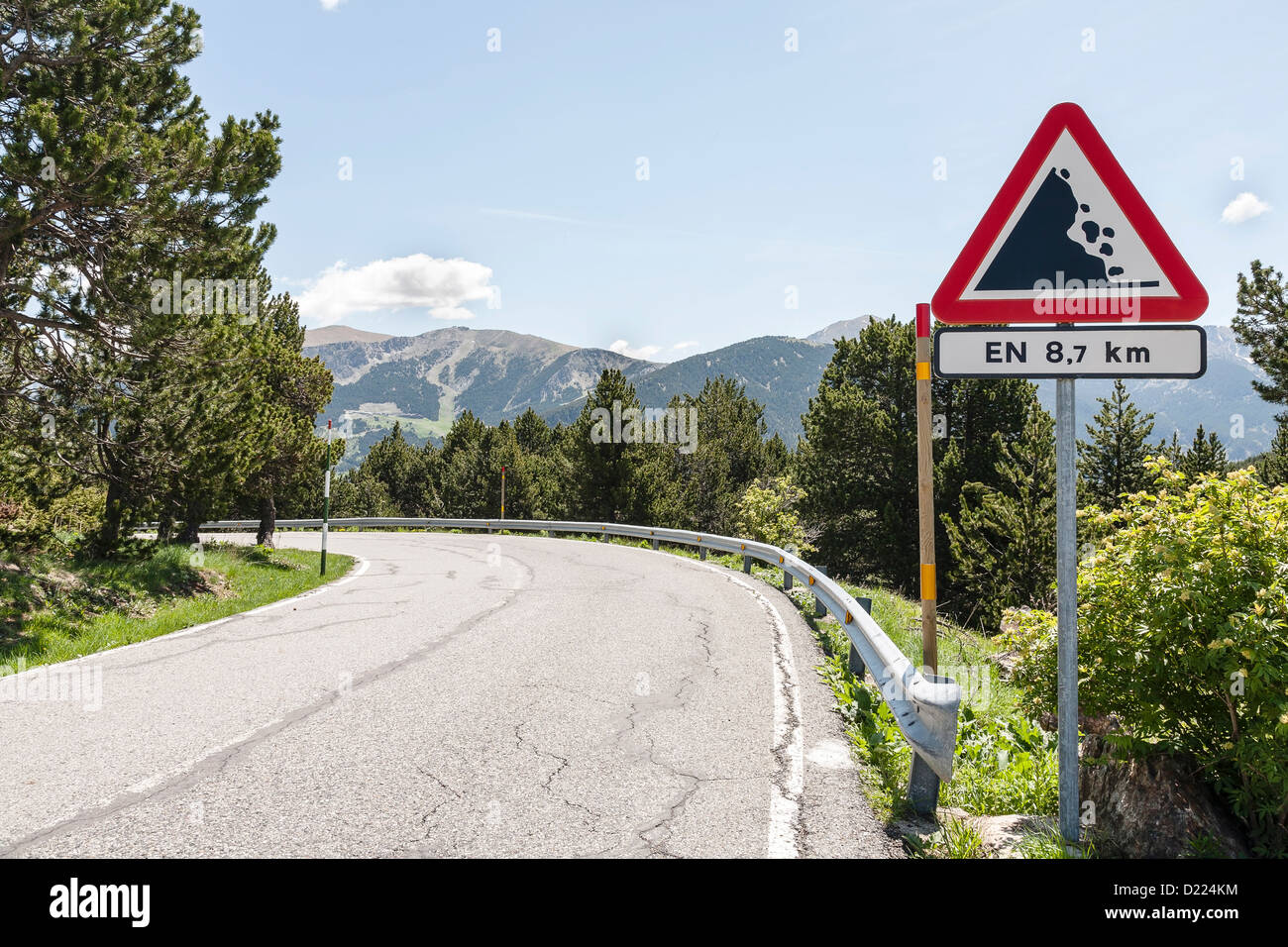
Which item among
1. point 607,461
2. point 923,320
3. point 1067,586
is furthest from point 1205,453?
point 1067,586

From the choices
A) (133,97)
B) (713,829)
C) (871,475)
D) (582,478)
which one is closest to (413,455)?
(582,478)

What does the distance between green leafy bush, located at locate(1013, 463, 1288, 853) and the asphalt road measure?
1.33 metres

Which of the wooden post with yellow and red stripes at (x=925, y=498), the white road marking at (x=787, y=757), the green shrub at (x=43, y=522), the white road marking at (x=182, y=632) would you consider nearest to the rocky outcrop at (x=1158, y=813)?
the wooden post with yellow and red stripes at (x=925, y=498)

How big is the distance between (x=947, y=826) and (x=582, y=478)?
35.2m

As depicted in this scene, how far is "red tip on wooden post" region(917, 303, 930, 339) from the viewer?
4.28m

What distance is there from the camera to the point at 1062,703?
122 inches

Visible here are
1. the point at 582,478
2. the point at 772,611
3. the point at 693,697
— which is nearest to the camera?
the point at 693,697

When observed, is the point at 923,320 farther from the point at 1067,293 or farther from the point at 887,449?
the point at 887,449

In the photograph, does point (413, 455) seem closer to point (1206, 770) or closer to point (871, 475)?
point (871, 475)

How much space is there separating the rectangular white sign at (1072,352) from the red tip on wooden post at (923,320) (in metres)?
1.14

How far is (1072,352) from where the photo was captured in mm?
3041

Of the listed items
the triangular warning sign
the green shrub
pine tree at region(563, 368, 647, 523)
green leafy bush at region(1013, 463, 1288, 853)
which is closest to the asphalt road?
green leafy bush at region(1013, 463, 1288, 853)

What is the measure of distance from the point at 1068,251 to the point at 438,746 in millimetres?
4460

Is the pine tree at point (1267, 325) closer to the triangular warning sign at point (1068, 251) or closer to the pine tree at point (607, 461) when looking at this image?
the triangular warning sign at point (1068, 251)
